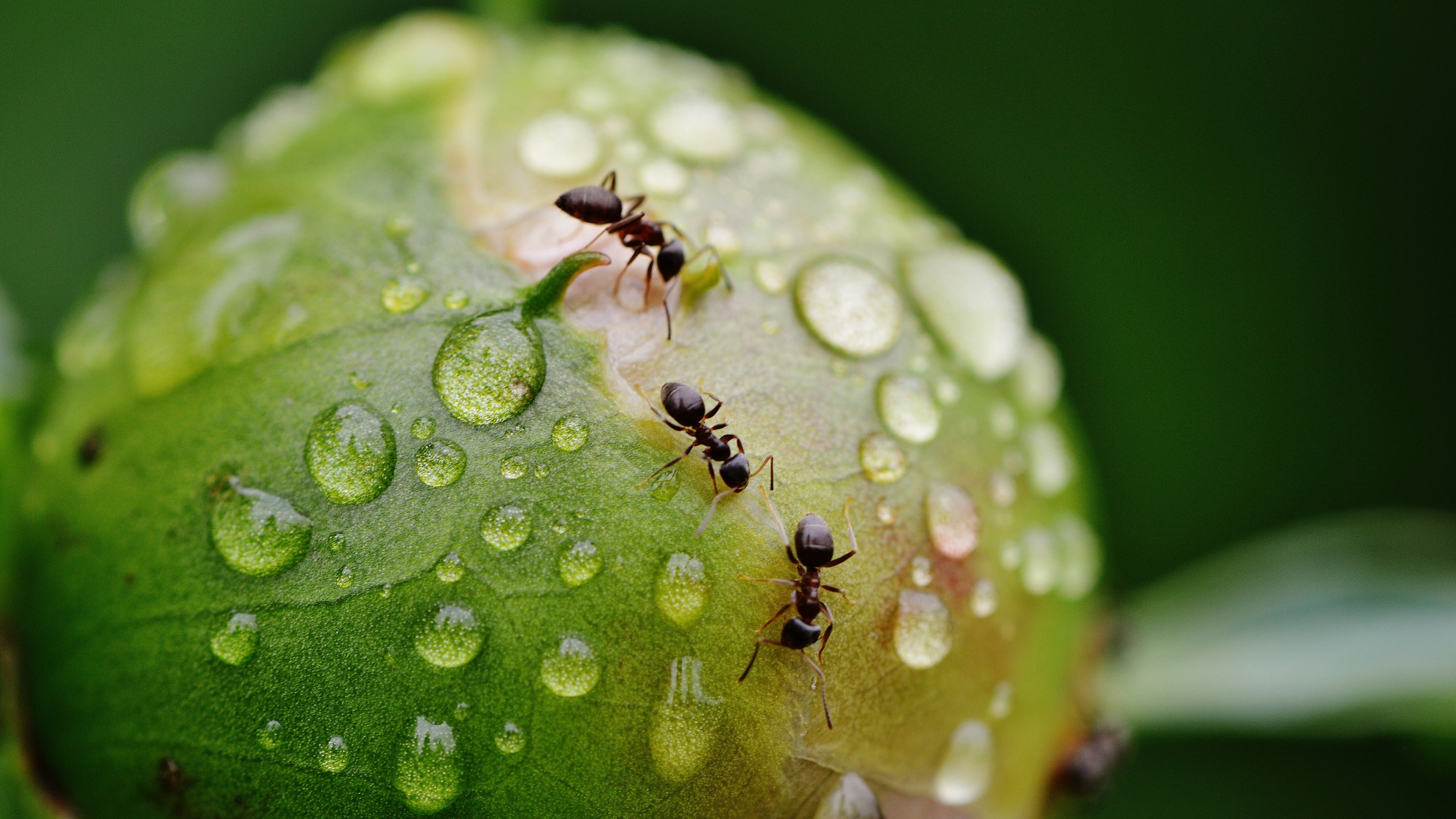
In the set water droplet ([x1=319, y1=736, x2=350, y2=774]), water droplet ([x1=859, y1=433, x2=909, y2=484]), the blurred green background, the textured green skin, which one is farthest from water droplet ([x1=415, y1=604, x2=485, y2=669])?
the blurred green background

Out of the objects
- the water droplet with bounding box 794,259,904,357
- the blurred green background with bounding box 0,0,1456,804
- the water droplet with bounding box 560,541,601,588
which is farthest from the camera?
the blurred green background with bounding box 0,0,1456,804

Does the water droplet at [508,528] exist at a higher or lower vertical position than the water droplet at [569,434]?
lower

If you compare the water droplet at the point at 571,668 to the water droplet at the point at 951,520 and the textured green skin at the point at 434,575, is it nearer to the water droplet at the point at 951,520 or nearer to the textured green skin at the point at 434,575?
the textured green skin at the point at 434,575

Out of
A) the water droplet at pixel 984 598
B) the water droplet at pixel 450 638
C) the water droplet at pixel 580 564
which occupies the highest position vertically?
the water droplet at pixel 984 598

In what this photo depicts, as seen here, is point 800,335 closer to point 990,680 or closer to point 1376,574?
point 990,680

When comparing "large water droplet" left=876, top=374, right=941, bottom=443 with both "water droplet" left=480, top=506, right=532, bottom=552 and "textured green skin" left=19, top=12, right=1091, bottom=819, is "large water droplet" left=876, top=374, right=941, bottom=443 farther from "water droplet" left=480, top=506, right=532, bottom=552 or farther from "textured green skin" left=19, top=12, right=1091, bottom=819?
"water droplet" left=480, top=506, right=532, bottom=552

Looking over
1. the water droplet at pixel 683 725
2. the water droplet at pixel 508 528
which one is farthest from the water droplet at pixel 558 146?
the water droplet at pixel 683 725
